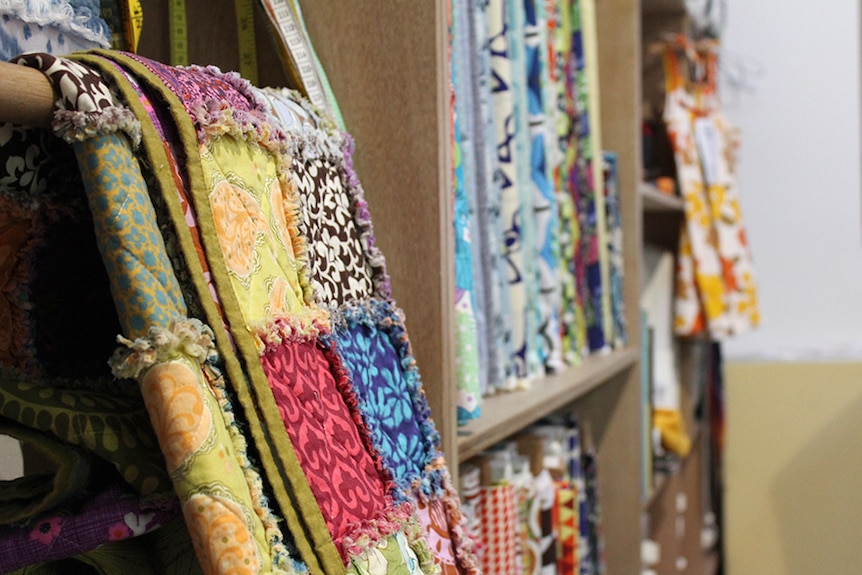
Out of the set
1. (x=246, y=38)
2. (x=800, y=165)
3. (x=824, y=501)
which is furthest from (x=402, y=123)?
(x=800, y=165)

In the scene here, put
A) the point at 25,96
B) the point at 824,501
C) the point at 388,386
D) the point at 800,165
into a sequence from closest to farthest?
the point at 25,96, the point at 388,386, the point at 824,501, the point at 800,165

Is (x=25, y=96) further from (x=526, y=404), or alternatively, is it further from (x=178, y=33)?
(x=526, y=404)

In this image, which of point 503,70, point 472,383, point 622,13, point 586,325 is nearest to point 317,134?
point 472,383

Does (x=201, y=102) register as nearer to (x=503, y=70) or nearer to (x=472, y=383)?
(x=472, y=383)

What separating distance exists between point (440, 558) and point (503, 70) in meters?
0.63

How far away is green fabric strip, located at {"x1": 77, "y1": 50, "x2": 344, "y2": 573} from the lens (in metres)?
0.47

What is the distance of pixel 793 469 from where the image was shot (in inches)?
87.4

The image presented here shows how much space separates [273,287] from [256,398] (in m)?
0.09

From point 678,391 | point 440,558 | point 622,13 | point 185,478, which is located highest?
point 622,13

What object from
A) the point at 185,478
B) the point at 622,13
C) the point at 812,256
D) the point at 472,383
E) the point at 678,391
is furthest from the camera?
the point at 812,256

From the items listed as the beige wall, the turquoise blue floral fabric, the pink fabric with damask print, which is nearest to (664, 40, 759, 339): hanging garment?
the beige wall

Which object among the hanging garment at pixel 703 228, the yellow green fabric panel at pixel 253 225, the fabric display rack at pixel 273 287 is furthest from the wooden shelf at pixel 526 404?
the hanging garment at pixel 703 228

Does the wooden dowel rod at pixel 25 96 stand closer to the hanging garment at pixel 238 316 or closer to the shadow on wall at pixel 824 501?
the hanging garment at pixel 238 316

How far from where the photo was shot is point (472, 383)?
80 cm
